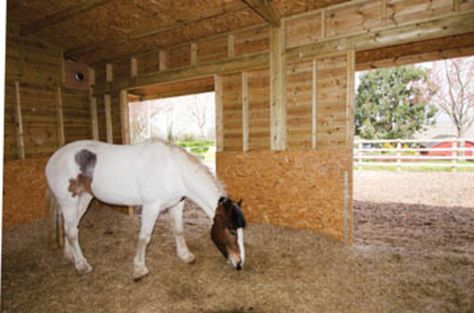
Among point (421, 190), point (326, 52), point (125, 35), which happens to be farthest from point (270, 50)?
point (421, 190)

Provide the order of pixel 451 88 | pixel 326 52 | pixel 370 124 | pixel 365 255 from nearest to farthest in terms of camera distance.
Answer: pixel 365 255, pixel 326 52, pixel 451 88, pixel 370 124

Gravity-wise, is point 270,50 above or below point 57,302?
above

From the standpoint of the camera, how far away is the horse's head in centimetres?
259

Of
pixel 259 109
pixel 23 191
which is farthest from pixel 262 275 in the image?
pixel 23 191

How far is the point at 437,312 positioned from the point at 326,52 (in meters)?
3.40

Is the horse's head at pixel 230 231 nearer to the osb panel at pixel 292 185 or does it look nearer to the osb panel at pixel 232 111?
the osb panel at pixel 292 185

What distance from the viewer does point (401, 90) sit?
15883 mm

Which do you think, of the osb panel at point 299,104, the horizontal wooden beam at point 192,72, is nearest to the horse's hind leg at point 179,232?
the osb panel at point 299,104

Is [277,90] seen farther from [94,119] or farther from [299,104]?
[94,119]

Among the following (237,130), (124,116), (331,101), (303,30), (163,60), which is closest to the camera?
(331,101)

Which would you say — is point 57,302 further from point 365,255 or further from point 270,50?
point 270,50

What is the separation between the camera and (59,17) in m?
4.21

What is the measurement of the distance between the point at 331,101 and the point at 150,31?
3408mm

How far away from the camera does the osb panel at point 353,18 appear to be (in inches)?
138
